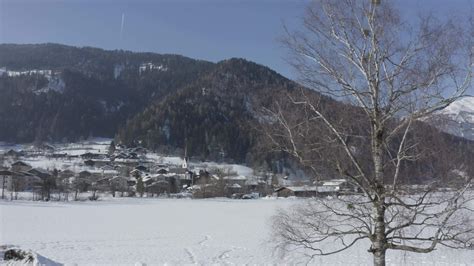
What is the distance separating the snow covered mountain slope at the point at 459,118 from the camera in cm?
684

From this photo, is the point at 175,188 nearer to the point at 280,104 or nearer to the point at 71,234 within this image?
the point at 71,234

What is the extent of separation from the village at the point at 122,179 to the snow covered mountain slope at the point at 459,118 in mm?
45326

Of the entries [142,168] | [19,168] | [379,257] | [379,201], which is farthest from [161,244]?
[142,168]

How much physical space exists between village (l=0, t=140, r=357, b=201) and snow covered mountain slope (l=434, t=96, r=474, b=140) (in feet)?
149

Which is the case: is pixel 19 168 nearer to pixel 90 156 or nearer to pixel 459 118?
pixel 90 156

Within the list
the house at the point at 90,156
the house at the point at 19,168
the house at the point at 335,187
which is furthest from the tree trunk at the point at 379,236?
the house at the point at 90,156

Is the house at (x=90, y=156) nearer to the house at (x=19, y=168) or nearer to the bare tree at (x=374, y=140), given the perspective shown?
the house at (x=19, y=168)

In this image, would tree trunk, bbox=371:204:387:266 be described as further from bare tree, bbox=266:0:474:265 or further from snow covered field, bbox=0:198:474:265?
snow covered field, bbox=0:198:474:265

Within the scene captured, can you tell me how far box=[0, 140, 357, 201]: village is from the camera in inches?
3647

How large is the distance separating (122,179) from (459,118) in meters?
118

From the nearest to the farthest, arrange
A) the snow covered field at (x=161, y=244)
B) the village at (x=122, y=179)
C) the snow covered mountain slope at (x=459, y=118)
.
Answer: the snow covered mountain slope at (x=459, y=118) < the snow covered field at (x=161, y=244) < the village at (x=122, y=179)

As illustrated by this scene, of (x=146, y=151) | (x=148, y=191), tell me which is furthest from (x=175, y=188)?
(x=146, y=151)

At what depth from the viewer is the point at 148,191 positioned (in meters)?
113

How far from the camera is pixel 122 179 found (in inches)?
4705
